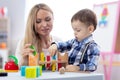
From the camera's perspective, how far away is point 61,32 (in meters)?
2.90

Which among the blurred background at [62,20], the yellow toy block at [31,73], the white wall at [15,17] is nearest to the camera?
the yellow toy block at [31,73]

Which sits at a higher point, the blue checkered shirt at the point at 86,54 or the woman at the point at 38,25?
the woman at the point at 38,25

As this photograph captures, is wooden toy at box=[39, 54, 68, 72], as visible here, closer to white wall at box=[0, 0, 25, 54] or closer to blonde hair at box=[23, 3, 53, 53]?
blonde hair at box=[23, 3, 53, 53]

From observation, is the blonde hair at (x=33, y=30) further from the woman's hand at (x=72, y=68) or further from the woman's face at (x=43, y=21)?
the woman's hand at (x=72, y=68)

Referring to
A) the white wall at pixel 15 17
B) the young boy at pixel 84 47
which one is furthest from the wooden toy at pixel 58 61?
the white wall at pixel 15 17

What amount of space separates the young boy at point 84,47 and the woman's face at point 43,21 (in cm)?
23

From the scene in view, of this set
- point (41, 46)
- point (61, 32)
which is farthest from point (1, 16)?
point (41, 46)

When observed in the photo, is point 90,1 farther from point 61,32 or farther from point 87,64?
point 87,64

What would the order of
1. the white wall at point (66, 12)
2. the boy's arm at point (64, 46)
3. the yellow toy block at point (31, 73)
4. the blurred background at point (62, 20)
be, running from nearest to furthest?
the yellow toy block at point (31, 73) → the boy's arm at point (64, 46) → the blurred background at point (62, 20) → the white wall at point (66, 12)

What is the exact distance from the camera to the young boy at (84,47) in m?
0.89

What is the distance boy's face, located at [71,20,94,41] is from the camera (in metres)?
0.91

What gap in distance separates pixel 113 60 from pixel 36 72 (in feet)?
6.76

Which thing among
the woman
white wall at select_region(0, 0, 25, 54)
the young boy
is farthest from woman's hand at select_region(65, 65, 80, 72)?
white wall at select_region(0, 0, 25, 54)

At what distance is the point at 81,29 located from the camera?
92 centimetres
